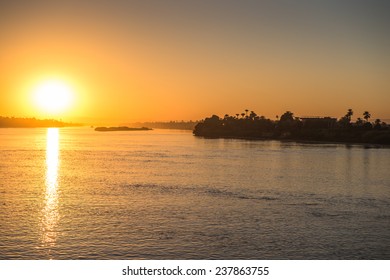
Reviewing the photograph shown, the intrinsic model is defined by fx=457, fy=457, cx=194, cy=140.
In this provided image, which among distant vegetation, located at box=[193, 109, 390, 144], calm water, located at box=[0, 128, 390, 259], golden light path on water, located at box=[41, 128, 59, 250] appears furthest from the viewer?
distant vegetation, located at box=[193, 109, 390, 144]

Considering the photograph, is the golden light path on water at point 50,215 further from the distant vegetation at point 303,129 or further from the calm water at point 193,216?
the distant vegetation at point 303,129

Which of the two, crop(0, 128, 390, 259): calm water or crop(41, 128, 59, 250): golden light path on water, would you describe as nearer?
crop(0, 128, 390, 259): calm water

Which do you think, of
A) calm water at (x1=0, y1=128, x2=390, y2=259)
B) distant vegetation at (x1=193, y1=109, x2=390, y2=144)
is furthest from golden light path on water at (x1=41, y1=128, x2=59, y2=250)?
distant vegetation at (x1=193, y1=109, x2=390, y2=144)

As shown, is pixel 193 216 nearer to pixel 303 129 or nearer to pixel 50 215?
pixel 50 215

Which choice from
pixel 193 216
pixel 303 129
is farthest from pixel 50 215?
pixel 303 129

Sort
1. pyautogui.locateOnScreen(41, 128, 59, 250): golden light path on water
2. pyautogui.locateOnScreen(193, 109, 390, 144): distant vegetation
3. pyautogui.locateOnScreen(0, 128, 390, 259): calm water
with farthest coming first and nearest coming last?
pyautogui.locateOnScreen(193, 109, 390, 144): distant vegetation → pyautogui.locateOnScreen(41, 128, 59, 250): golden light path on water → pyautogui.locateOnScreen(0, 128, 390, 259): calm water

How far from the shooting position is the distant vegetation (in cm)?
11606

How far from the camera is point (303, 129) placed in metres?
139

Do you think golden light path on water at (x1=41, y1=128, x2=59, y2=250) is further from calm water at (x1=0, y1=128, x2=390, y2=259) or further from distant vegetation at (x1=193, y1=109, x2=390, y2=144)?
distant vegetation at (x1=193, y1=109, x2=390, y2=144)

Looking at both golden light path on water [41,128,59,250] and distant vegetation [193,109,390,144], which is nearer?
golden light path on water [41,128,59,250]
